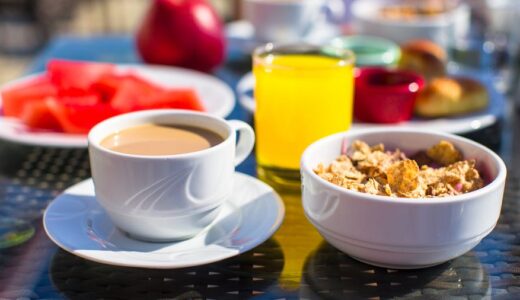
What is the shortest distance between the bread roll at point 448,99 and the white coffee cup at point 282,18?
0.56 m

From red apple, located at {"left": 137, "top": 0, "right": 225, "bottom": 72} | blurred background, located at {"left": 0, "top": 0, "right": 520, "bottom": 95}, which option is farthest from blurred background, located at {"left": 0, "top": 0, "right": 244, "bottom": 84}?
red apple, located at {"left": 137, "top": 0, "right": 225, "bottom": 72}

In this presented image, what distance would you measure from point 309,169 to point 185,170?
14 centimetres

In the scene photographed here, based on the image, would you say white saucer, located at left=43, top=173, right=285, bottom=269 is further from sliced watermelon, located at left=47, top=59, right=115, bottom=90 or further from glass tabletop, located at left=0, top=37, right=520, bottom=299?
sliced watermelon, located at left=47, top=59, right=115, bottom=90

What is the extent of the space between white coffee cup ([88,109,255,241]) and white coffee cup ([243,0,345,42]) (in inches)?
37.8

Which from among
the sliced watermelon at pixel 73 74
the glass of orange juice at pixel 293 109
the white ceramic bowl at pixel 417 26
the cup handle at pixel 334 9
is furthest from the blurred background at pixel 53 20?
the glass of orange juice at pixel 293 109

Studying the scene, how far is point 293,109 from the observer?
106 centimetres

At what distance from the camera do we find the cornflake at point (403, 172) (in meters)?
0.79

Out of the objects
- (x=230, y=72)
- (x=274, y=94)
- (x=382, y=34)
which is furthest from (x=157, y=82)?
(x=382, y=34)

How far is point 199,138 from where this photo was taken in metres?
0.88

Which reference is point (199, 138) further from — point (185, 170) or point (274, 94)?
point (274, 94)

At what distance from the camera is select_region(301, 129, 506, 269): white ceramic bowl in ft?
2.35

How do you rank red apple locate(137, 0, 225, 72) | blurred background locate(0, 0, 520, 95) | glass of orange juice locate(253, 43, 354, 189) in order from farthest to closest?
blurred background locate(0, 0, 520, 95), red apple locate(137, 0, 225, 72), glass of orange juice locate(253, 43, 354, 189)

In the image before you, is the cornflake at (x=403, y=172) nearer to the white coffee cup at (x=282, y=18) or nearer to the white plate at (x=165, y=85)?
the white plate at (x=165, y=85)

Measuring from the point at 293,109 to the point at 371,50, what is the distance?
1.94 feet
